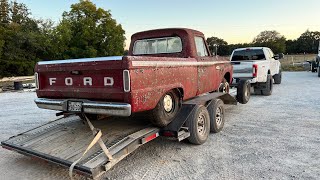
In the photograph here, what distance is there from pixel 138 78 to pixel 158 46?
7.64ft

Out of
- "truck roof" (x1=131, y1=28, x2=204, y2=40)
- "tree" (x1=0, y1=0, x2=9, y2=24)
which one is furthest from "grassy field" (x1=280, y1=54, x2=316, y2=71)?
"tree" (x1=0, y1=0, x2=9, y2=24)

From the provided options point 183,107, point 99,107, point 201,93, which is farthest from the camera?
point 201,93

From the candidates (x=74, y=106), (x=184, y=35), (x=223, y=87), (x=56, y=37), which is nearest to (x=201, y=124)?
(x=184, y=35)

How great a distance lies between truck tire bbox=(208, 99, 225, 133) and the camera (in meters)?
5.86

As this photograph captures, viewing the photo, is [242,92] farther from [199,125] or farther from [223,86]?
[199,125]

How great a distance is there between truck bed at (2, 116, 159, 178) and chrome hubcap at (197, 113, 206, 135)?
1.03 metres

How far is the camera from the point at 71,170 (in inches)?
140

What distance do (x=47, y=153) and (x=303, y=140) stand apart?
4.54 meters

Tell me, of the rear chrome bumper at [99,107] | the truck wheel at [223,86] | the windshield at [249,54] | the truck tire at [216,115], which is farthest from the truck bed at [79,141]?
the windshield at [249,54]

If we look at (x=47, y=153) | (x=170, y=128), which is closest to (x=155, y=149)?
(x=170, y=128)

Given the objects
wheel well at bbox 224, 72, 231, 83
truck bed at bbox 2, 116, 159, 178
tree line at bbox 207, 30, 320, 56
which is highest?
tree line at bbox 207, 30, 320, 56

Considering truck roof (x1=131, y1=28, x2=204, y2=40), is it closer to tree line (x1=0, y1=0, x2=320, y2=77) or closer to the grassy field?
the grassy field

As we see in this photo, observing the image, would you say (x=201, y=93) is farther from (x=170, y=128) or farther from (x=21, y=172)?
(x=21, y=172)

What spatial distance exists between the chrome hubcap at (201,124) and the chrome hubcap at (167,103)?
2.42 feet
